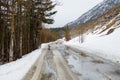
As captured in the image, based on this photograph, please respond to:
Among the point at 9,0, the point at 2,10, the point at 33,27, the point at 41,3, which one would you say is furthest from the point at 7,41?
the point at 9,0

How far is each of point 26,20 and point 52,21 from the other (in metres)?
10.6

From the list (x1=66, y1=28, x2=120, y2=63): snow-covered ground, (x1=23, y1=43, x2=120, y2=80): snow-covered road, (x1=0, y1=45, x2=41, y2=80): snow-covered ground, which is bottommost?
(x1=0, y1=45, x2=41, y2=80): snow-covered ground

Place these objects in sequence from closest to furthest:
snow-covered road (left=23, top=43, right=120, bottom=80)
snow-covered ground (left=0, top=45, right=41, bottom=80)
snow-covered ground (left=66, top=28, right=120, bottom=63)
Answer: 1. snow-covered road (left=23, top=43, right=120, bottom=80)
2. snow-covered ground (left=0, top=45, right=41, bottom=80)
3. snow-covered ground (left=66, top=28, right=120, bottom=63)

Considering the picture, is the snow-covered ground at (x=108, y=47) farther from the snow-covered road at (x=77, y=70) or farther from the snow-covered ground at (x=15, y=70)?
the snow-covered ground at (x=15, y=70)

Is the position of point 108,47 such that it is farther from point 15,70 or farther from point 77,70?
point 15,70

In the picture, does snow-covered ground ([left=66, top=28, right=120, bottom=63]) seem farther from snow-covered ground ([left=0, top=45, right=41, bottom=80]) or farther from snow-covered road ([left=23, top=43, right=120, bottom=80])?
snow-covered ground ([left=0, top=45, right=41, bottom=80])

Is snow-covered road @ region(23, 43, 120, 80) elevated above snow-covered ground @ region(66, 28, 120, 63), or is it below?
below

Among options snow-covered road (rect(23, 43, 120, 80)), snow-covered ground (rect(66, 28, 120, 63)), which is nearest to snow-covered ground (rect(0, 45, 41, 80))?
snow-covered road (rect(23, 43, 120, 80))

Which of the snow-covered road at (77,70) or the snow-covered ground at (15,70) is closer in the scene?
the snow-covered road at (77,70)

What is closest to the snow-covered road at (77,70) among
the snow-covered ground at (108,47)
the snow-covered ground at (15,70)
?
the snow-covered ground at (15,70)

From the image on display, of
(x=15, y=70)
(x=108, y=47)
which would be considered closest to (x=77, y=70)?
(x=15, y=70)

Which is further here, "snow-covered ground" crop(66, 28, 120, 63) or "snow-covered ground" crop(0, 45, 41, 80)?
"snow-covered ground" crop(66, 28, 120, 63)

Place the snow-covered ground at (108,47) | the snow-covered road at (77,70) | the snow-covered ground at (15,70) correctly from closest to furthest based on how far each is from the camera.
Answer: the snow-covered road at (77,70)
the snow-covered ground at (15,70)
the snow-covered ground at (108,47)

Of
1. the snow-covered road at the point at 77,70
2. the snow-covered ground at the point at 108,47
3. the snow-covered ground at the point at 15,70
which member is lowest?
the snow-covered ground at the point at 15,70
